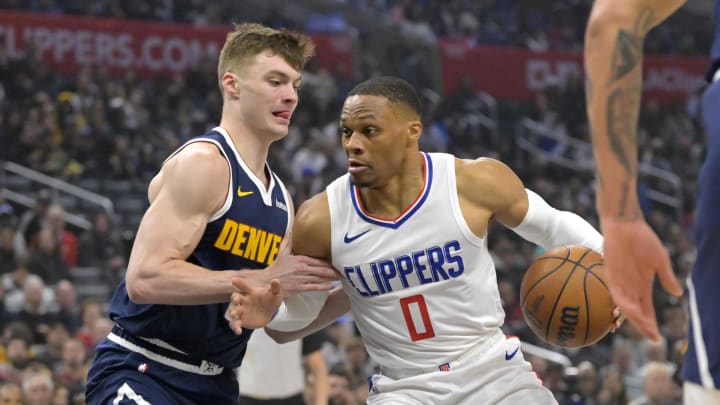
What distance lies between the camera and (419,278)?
162 inches

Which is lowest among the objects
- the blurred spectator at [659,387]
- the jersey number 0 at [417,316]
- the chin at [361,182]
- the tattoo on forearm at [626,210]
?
the blurred spectator at [659,387]

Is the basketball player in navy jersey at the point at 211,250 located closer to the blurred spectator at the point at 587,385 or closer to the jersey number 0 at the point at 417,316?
the jersey number 0 at the point at 417,316

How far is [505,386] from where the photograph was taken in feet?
13.4

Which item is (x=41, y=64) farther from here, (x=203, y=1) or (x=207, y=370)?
(x=207, y=370)

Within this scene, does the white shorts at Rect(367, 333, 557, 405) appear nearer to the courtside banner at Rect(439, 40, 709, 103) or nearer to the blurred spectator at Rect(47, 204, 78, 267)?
the blurred spectator at Rect(47, 204, 78, 267)

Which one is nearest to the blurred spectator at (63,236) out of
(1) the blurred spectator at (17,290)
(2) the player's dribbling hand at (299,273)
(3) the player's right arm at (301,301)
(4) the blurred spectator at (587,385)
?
(1) the blurred spectator at (17,290)

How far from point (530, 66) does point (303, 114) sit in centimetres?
544

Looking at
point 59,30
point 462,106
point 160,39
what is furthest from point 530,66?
point 59,30

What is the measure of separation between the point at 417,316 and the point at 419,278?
5.8 inches

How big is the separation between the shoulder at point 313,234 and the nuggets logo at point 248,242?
0.09 meters

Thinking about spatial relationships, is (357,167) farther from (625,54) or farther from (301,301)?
(625,54)

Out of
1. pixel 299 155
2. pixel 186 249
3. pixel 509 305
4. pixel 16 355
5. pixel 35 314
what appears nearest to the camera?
pixel 186 249

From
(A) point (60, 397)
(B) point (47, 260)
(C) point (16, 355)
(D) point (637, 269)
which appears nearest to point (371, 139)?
(D) point (637, 269)

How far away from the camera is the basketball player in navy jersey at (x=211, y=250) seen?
3.86 meters
